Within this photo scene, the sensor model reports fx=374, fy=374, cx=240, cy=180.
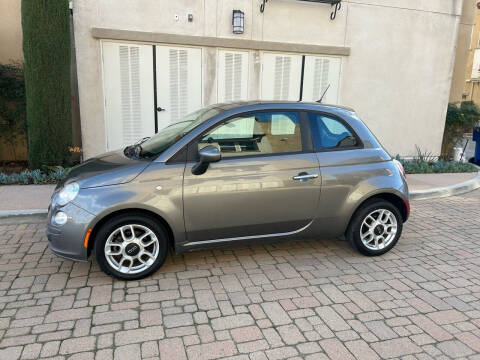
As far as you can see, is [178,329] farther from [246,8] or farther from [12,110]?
[246,8]

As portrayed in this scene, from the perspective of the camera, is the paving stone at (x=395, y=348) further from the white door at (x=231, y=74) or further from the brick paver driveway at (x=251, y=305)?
the white door at (x=231, y=74)

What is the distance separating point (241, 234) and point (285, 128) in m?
1.22

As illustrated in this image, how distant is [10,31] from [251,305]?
8.12 meters

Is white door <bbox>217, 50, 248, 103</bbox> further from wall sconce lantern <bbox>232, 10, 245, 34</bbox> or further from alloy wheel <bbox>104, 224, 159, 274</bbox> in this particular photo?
alloy wheel <bbox>104, 224, 159, 274</bbox>

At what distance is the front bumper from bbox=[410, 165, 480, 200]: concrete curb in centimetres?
572

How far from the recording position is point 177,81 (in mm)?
8180

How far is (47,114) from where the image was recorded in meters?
6.86

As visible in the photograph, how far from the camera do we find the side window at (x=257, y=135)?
12.5 ft

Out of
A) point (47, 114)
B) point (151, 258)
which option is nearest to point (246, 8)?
point (47, 114)

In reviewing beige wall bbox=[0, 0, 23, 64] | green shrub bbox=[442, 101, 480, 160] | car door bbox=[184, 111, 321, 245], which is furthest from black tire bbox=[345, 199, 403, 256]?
green shrub bbox=[442, 101, 480, 160]

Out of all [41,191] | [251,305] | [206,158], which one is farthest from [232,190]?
[41,191]

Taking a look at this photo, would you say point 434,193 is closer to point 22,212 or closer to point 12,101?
point 22,212

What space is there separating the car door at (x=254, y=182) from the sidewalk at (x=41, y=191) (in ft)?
9.39

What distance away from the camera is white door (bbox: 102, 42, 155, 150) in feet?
25.4
